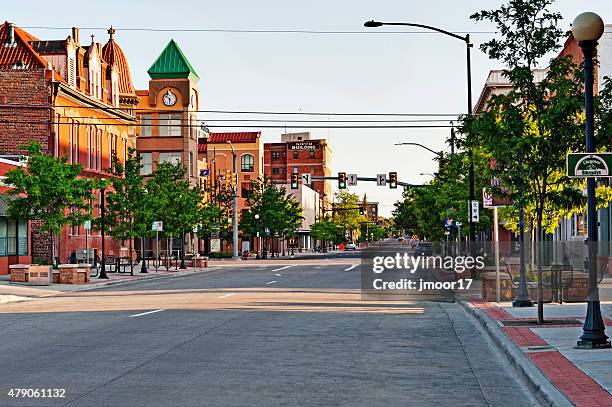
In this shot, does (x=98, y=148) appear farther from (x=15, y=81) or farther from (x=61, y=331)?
(x=61, y=331)

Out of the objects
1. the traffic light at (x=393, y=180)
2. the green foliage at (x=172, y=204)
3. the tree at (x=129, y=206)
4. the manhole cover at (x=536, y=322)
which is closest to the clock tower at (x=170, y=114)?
the green foliage at (x=172, y=204)

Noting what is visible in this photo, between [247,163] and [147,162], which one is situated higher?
[247,163]

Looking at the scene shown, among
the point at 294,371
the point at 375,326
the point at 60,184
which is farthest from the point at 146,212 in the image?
the point at 294,371

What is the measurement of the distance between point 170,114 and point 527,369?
86927 mm

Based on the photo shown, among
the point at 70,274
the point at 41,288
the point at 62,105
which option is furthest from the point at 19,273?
the point at 62,105

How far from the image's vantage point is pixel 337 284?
38.0m

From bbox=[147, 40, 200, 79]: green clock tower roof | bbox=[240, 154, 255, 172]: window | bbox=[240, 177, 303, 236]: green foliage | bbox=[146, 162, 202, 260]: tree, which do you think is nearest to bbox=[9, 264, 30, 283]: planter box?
bbox=[146, 162, 202, 260]: tree

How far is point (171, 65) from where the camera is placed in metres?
96.9

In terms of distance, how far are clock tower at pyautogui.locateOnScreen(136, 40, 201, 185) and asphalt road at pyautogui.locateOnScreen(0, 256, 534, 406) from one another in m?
71.6

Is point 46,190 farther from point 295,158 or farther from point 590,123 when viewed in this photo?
point 295,158

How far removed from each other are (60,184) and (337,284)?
13389mm

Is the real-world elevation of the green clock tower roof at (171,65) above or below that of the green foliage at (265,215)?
above

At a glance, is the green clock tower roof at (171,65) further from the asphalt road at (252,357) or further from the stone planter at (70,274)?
the asphalt road at (252,357)

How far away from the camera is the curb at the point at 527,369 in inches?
373
